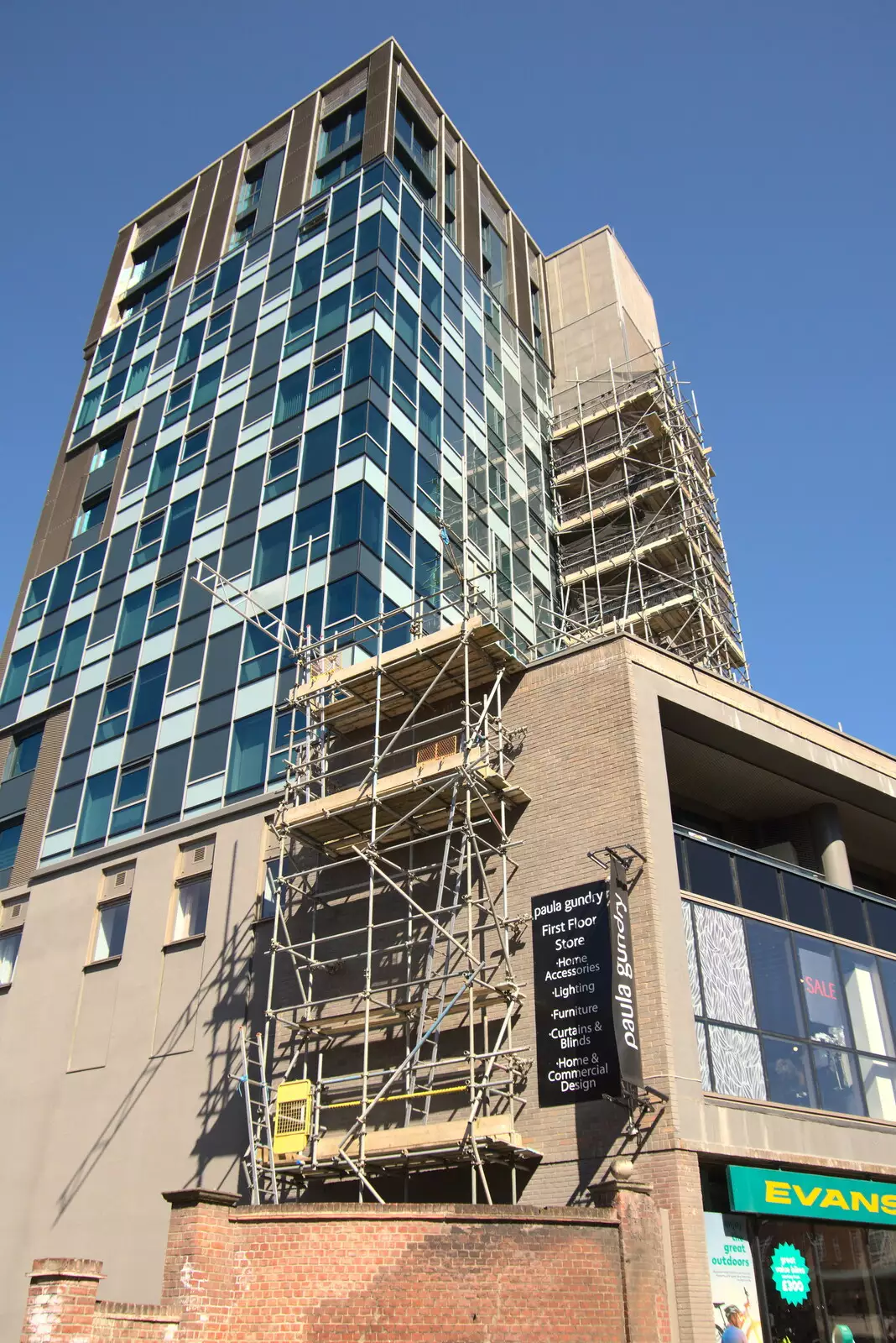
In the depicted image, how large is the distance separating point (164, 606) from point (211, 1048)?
12.7m

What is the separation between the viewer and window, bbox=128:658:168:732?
2856 cm

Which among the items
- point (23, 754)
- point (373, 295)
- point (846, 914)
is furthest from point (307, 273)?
point (846, 914)

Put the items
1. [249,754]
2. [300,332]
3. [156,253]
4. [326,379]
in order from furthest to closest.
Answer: [156,253]
[300,332]
[326,379]
[249,754]

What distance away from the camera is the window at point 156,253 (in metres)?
41.6

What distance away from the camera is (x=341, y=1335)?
13.1 metres

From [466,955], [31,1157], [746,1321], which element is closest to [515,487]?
[466,955]

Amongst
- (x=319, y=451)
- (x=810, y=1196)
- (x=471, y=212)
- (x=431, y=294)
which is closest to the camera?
(x=810, y=1196)

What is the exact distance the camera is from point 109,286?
140ft

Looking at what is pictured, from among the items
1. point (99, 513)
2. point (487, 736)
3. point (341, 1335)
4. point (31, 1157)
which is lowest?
point (341, 1335)

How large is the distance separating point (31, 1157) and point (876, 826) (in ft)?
62.9

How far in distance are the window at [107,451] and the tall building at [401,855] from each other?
0.51 ft

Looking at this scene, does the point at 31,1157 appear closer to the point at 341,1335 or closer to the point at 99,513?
the point at 341,1335

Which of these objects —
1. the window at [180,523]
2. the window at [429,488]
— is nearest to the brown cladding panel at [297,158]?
the window at [180,523]

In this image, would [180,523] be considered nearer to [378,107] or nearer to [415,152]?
[415,152]
